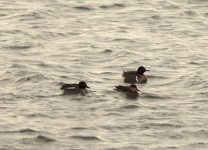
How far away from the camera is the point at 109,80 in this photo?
22938 millimetres

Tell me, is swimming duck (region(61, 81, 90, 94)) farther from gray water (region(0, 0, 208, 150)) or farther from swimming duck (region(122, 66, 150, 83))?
swimming duck (region(122, 66, 150, 83))

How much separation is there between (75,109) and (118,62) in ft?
21.4

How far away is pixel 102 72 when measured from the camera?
78.1ft

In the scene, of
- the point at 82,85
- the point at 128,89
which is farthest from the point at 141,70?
the point at 82,85

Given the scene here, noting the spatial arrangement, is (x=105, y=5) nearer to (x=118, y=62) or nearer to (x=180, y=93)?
(x=118, y=62)

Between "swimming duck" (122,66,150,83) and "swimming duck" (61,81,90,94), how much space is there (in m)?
2.31

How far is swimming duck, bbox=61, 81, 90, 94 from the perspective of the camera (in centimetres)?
2062

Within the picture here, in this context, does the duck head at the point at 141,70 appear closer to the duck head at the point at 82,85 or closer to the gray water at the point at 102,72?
the gray water at the point at 102,72

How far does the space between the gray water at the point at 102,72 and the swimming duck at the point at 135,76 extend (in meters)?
0.29

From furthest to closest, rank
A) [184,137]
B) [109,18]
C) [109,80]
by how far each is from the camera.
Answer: [109,18] < [109,80] < [184,137]

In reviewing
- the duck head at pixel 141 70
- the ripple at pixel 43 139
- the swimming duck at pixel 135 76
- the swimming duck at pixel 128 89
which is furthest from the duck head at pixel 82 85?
the ripple at pixel 43 139

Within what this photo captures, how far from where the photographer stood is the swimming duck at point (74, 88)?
812 inches

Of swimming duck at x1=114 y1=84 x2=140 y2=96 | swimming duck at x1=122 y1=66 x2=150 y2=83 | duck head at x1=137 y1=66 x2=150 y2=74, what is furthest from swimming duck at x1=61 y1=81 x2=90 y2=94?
duck head at x1=137 y1=66 x2=150 y2=74

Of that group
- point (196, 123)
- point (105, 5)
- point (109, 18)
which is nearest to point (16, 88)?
point (196, 123)
